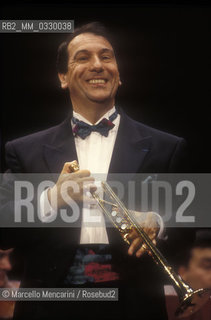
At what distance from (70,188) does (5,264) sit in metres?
0.70

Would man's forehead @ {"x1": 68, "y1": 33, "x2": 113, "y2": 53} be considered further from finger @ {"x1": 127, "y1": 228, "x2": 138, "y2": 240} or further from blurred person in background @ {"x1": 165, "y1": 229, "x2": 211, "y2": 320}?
blurred person in background @ {"x1": 165, "y1": 229, "x2": 211, "y2": 320}

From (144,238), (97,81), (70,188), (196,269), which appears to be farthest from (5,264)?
(97,81)

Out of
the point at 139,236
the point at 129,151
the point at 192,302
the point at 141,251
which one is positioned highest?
the point at 129,151

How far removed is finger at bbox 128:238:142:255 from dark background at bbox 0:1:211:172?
772 mm

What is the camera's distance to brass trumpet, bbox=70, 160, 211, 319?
334 centimetres

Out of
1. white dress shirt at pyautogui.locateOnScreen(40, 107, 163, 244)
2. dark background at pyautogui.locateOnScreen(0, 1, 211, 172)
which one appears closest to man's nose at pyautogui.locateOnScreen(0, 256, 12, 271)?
white dress shirt at pyautogui.locateOnScreen(40, 107, 163, 244)

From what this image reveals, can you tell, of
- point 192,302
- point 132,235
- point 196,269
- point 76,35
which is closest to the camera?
point 192,302

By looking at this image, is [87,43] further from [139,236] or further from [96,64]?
[139,236]

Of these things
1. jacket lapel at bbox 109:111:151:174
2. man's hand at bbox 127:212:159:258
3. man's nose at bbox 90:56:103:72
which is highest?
man's nose at bbox 90:56:103:72

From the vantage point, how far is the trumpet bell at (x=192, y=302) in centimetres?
329

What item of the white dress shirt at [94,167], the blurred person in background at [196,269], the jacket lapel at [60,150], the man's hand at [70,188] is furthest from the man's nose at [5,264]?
the blurred person in background at [196,269]

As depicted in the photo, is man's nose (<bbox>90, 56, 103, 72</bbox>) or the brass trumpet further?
man's nose (<bbox>90, 56, 103, 72</bbox>)

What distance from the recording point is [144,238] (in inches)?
135

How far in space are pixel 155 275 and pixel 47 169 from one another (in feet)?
3.33
